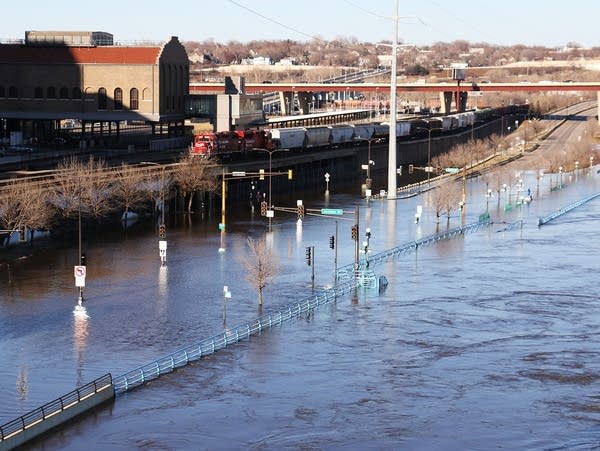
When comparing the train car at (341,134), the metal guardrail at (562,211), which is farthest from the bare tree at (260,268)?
the train car at (341,134)

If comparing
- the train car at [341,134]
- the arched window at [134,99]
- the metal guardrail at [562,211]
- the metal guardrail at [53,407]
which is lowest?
the metal guardrail at [53,407]

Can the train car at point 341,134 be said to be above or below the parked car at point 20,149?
above

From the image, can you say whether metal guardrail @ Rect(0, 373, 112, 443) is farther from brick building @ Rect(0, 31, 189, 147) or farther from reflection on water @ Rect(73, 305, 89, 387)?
brick building @ Rect(0, 31, 189, 147)

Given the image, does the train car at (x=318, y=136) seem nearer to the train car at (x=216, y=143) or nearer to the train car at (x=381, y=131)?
the train car at (x=381, y=131)

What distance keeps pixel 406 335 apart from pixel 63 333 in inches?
442

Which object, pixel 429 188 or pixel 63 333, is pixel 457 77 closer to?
pixel 429 188

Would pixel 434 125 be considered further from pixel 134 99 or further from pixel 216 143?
pixel 216 143

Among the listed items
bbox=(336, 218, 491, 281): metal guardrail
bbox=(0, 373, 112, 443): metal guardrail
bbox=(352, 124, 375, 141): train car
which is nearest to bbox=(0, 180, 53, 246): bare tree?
bbox=(336, 218, 491, 281): metal guardrail

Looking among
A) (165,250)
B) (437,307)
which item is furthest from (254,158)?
(437,307)

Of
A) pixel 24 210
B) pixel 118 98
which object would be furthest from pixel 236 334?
pixel 118 98

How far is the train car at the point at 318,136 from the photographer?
10638 centimetres

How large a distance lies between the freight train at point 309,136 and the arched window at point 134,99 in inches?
347

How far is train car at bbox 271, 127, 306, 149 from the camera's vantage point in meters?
100

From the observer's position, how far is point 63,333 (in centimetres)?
4253
